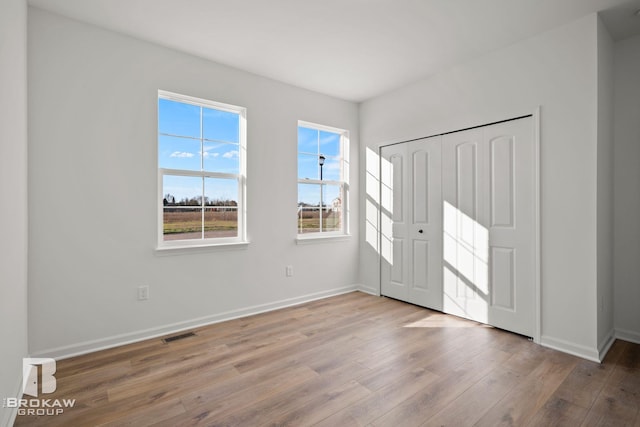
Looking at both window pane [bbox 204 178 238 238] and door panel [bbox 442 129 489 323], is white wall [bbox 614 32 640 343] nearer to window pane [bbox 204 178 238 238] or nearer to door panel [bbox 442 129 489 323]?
door panel [bbox 442 129 489 323]

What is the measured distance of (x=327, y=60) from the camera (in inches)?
132

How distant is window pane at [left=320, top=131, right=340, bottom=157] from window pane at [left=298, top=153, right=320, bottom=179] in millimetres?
210

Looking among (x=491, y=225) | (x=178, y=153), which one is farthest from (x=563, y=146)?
(x=178, y=153)

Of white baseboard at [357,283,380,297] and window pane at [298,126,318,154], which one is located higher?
window pane at [298,126,318,154]

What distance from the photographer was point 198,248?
10.7 feet

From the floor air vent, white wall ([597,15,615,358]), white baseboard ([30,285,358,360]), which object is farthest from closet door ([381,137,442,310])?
the floor air vent

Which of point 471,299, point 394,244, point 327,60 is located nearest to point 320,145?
point 327,60

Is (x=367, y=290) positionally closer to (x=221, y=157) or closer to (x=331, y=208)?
(x=331, y=208)

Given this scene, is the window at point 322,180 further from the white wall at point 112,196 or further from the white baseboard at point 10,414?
the white baseboard at point 10,414

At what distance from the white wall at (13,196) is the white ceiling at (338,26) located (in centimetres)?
73

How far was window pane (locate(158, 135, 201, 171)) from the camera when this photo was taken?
3.16m

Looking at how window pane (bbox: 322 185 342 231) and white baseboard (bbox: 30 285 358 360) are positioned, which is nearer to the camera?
white baseboard (bbox: 30 285 358 360)

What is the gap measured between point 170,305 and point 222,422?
162 centimetres

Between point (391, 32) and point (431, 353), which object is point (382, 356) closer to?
point (431, 353)
